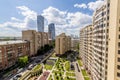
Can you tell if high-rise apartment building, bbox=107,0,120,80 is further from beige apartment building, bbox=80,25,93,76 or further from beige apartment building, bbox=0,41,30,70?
beige apartment building, bbox=0,41,30,70

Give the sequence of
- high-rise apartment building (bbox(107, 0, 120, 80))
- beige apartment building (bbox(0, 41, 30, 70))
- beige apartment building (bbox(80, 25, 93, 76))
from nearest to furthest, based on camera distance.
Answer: high-rise apartment building (bbox(107, 0, 120, 80)) < beige apartment building (bbox(80, 25, 93, 76)) < beige apartment building (bbox(0, 41, 30, 70))

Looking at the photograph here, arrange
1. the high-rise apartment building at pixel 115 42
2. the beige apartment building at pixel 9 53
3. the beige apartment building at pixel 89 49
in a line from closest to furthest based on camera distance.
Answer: the high-rise apartment building at pixel 115 42, the beige apartment building at pixel 89 49, the beige apartment building at pixel 9 53

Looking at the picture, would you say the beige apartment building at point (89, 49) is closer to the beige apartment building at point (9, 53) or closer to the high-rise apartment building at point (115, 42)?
the high-rise apartment building at point (115, 42)

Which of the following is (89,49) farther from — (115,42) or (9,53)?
(9,53)

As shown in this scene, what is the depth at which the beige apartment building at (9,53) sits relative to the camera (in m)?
74.0

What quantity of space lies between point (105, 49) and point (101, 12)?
42.2 feet

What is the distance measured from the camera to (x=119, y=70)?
87.1 ft

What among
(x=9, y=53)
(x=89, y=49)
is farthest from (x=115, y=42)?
(x=9, y=53)

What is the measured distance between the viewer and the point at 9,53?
80938mm

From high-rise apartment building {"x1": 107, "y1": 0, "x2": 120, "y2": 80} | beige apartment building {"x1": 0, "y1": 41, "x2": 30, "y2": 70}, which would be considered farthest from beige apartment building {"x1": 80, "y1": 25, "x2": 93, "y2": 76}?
beige apartment building {"x1": 0, "y1": 41, "x2": 30, "y2": 70}

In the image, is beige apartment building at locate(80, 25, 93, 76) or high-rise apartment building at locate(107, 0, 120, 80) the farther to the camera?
beige apartment building at locate(80, 25, 93, 76)

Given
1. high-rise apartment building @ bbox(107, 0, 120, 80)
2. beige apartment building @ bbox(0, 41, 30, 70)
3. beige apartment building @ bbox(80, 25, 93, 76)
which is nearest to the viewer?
high-rise apartment building @ bbox(107, 0, 120, 80)

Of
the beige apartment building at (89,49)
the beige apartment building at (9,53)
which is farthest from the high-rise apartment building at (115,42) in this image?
the beige apartment building at (9,53)

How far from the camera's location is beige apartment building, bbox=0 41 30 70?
73988 mm
